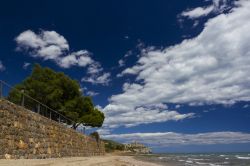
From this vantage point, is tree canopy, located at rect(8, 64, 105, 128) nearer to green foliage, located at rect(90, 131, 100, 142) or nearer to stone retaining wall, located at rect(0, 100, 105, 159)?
green foliage, located at rect(90, 131, 100, 142)

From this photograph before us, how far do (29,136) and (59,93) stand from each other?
19.9 meters

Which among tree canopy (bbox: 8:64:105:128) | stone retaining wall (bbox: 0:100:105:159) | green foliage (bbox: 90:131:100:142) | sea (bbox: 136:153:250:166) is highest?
tree canopy (bbox: 8:64:105:128)

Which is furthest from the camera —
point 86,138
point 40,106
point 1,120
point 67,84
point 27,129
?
point 67,84

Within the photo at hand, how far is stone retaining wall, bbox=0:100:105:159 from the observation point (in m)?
16.5

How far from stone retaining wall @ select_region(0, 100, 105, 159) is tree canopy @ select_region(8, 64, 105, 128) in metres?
10.1

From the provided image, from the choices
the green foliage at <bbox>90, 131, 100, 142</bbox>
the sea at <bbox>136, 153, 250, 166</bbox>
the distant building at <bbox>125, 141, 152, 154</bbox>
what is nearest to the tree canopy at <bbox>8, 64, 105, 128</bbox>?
the green foliage at <bbox>90, 131, 100, 142</bbox>

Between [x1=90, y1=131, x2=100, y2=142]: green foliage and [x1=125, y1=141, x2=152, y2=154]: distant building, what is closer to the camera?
[x1=90, y1=131, x2=100, y2=142]: green foliage

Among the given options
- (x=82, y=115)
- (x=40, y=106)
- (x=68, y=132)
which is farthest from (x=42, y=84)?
(x=40, y=106)

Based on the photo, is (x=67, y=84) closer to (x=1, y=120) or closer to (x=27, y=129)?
(x=27, y=129)

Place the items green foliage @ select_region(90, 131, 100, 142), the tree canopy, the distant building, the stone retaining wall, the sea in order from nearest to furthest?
the stone retaining wall < the sea < the tree canopy < green foliage @ select_region(90, 131, 100, 142) < the distant building

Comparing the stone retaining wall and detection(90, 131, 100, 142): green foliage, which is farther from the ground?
detection(90, 131, 100, 142): green foliage

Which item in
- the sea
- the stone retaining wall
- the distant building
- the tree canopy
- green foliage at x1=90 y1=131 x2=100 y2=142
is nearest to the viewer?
the stone retaining wall

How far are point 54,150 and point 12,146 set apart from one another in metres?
6.91

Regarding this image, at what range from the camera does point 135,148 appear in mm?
102750
